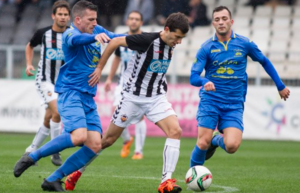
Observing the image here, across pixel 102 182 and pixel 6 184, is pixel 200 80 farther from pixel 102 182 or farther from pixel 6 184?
pixel 6 184

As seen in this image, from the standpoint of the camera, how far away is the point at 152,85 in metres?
7.91

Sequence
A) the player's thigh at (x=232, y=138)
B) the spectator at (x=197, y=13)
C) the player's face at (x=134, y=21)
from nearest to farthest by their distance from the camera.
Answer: the player's thigh at (x=232, y=138) → the player's face at (x=134, y=21) → the spectator at (x=197, y=13)

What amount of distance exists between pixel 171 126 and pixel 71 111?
119 centimetres

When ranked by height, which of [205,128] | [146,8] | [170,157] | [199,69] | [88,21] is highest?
[146,8]

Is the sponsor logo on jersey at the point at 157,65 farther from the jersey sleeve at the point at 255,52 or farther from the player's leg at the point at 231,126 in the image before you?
the jersey sleeve at the point at 255,52

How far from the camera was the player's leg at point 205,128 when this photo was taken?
27.1 feet

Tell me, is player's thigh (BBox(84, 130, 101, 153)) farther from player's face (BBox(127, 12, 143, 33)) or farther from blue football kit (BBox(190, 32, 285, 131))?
player's face (BBox(127, 12, 143, 33))

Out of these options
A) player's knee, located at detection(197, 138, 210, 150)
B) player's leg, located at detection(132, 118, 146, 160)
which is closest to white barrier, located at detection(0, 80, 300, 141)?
player's leg, located at detection(132, 118, 146, 160)

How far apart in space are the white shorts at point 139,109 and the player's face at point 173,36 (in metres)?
0.73

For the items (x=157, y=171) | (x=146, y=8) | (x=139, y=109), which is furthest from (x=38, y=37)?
(x=146, y=8)

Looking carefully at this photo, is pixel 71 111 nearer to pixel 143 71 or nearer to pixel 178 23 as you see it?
pixel 143 71

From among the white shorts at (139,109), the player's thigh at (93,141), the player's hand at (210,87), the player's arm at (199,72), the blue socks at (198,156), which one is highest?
the player's arm at (199,72)

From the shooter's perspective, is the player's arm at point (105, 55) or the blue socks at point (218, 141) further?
the blue socks at point (218, 141)

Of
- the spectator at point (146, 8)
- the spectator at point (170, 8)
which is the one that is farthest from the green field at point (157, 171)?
the spectator at point (146, 8)
